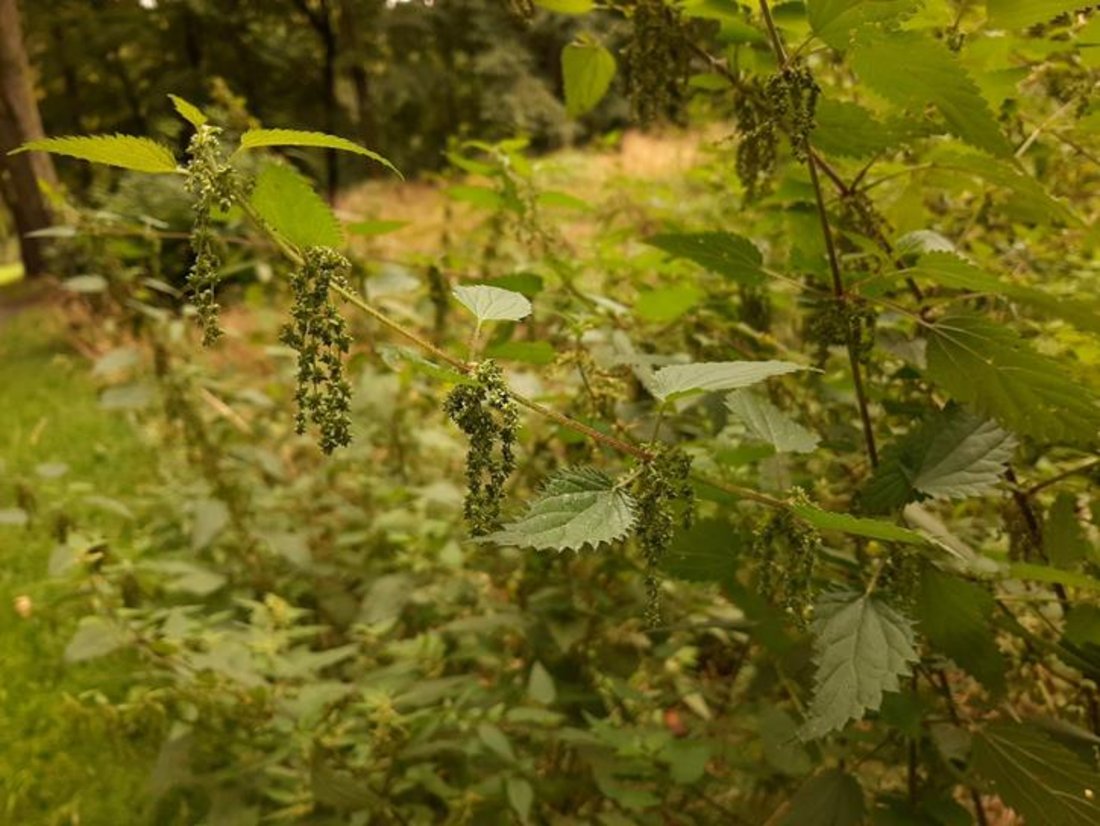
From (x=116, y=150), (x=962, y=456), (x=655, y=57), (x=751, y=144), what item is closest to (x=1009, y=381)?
(x=962, y=456)

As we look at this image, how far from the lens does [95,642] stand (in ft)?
5.83

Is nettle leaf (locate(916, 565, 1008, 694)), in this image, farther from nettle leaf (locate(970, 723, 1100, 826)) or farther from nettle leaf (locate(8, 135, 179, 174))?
nettle leaf (locate(8, 135, 179, 174))

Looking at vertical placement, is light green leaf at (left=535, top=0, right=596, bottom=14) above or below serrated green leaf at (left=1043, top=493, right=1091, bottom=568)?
above

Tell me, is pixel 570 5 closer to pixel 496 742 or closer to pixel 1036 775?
pixel 1036 775

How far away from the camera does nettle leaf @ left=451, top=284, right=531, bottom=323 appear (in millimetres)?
740

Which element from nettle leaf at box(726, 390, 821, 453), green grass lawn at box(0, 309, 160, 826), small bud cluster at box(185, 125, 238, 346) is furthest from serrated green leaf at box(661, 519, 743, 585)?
green grass lawn at box(0, 309, 160, 826)

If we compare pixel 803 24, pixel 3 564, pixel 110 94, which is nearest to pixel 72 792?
pixel 3 564

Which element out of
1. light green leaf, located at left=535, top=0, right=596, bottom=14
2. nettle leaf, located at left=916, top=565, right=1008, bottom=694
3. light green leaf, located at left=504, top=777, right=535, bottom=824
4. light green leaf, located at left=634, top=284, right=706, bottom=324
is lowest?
light green leaf, located at left=504, top=777, right=535, bottom=824

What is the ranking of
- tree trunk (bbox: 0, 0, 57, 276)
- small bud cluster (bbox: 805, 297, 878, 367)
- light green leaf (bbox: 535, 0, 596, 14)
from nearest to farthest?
small bud cluster (bbox: 805, 297, 878, 367) → light green leaf (bbox: 535, 0, 596, 14) → tree trunk (bbox: 0, 0, 57, 276)

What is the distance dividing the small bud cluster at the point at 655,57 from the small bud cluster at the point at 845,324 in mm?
394

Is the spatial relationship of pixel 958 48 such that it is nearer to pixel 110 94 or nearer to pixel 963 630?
pixel 963 630

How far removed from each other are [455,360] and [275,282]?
102 inches

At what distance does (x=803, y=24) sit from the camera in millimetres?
1023

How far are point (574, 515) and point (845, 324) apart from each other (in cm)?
48
